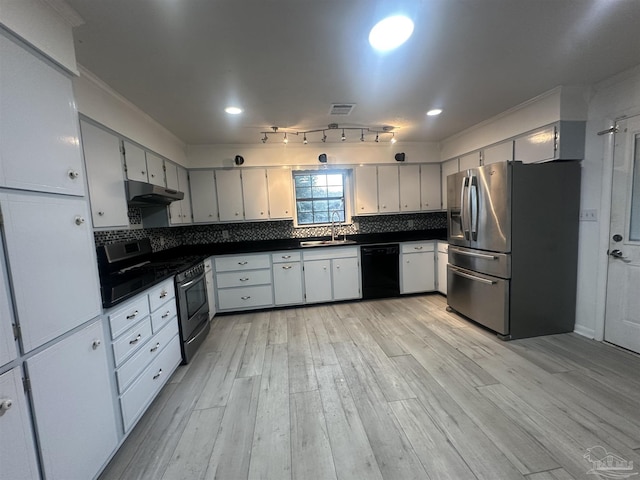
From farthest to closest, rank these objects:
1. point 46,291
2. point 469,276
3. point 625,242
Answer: point 469,276
point 625,242
point 46,291

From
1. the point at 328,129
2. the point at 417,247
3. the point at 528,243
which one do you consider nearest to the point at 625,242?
the point at 528,243

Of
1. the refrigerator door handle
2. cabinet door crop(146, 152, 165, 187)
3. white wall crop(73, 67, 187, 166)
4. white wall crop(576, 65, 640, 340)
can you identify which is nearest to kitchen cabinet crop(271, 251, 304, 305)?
cabinet door crop(146, 152, 165, 187)

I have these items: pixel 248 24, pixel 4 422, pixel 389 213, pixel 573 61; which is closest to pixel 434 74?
pixel 573 61

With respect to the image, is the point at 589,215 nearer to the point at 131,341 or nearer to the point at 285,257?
the point at 285,257

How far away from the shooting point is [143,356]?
181 centimetres

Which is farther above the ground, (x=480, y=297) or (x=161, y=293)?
(x=161, y=293)

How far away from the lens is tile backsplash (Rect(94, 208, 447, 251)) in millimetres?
3808

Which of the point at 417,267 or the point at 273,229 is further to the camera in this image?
the point at 273,229

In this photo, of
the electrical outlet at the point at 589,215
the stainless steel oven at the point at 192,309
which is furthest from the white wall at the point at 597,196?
the stainless steel oven at the point at 192,309

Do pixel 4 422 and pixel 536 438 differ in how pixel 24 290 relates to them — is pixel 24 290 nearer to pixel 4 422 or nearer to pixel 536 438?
pixel 4 422

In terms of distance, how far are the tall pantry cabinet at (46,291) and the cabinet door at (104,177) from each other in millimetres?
579

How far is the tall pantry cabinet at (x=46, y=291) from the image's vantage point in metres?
0.98

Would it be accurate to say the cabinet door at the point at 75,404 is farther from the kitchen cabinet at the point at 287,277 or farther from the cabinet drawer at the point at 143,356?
the kitchen cabinet at the point at 287,277

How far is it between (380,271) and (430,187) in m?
1.70
